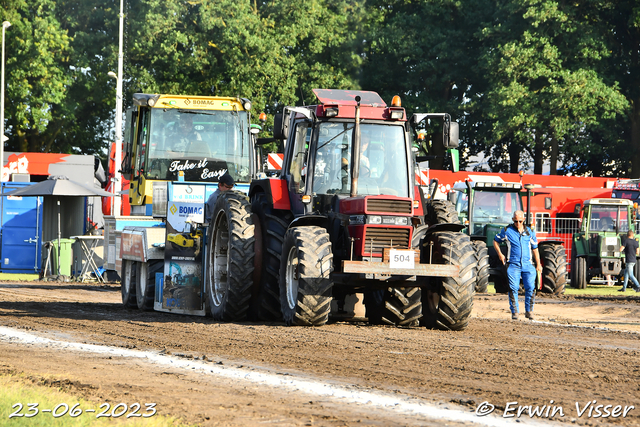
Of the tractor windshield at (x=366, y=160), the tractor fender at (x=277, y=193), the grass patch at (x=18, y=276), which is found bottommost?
the grass patch at (x=18, y=276)

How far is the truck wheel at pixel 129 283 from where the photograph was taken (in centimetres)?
1609

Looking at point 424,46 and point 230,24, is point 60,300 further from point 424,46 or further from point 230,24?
point 424,46

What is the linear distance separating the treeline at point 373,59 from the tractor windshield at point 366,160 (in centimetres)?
2470

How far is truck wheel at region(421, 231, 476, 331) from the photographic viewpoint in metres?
11.7

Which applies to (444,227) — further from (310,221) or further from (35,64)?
(35,64)

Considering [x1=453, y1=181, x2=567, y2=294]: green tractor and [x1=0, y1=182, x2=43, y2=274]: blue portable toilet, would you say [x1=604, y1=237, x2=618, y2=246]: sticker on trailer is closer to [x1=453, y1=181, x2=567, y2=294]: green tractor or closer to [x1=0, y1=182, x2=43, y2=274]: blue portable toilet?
[x1=453, y1=181, x2=567, y2=294]: green tractor

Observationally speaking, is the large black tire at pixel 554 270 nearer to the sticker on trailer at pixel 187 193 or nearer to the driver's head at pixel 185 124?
the driver's head at pixel 185 124

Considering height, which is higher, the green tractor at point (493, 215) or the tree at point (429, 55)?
the tree at point (429, 55)

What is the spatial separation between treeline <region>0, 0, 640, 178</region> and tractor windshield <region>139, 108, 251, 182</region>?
787 inches

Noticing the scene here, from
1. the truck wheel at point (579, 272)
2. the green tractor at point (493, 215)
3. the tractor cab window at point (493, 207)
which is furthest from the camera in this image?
the truck wheel at point (579, 272)

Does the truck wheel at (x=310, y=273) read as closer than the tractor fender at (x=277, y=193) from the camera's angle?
Yes

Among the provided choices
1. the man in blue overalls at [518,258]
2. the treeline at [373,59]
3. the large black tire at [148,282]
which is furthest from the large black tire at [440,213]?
the treeline at [373,59]

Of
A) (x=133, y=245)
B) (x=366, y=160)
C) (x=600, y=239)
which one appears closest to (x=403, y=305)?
(x=366, y=160)

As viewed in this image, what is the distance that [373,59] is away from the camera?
39.0 m
